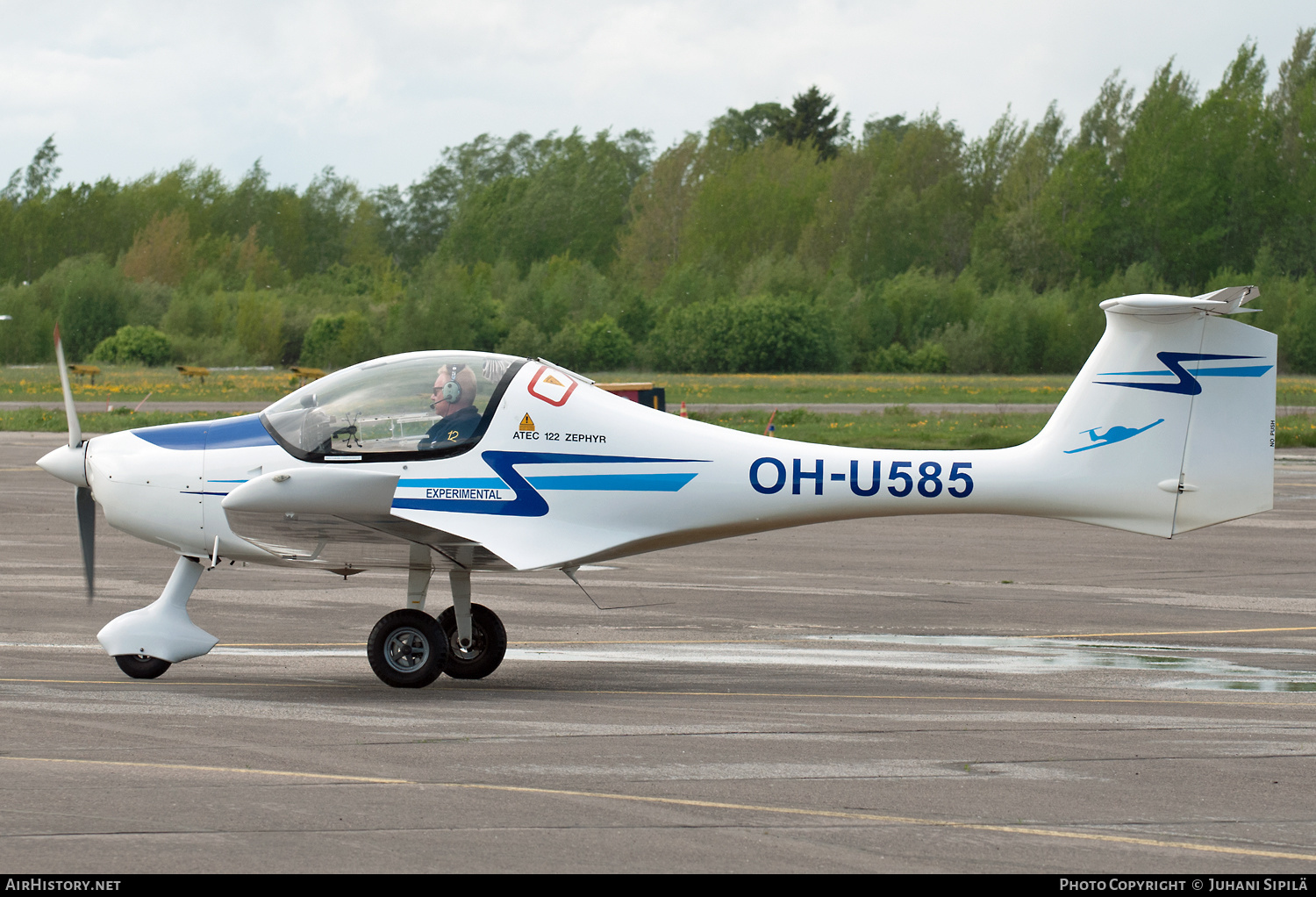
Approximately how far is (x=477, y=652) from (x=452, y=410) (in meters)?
1.86

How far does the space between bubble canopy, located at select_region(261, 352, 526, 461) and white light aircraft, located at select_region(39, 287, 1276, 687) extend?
0.01 meters

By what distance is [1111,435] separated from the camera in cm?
941

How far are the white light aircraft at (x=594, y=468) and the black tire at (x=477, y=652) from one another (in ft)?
1.70

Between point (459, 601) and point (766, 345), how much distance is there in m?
67.3

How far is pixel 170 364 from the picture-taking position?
80.1m

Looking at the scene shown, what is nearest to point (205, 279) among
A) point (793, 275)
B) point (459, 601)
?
point (793, 275)

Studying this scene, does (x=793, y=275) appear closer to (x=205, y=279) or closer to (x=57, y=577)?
(x=205, y=279)

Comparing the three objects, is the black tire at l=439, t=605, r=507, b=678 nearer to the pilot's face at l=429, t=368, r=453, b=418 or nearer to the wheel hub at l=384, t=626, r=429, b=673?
the wheel hub at l=384, t=626, r=429, b=673

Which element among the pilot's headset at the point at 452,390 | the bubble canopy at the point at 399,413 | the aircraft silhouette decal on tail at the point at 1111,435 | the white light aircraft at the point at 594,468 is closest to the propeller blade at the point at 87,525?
the white light aircraft at the point at 594,468

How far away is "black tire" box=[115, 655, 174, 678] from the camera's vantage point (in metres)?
9.38

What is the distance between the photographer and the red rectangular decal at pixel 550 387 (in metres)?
9.40

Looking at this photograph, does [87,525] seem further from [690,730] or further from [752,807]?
[752,807]

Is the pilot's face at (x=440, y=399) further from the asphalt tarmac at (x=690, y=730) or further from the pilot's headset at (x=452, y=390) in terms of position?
the asphalt tarmac at (x=690, y=730)

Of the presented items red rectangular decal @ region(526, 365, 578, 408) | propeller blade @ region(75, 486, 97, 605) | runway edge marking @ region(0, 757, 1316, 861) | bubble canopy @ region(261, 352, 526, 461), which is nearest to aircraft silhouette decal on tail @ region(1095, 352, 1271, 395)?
red rectangular decal @ region(526, 365, 578, 408)
